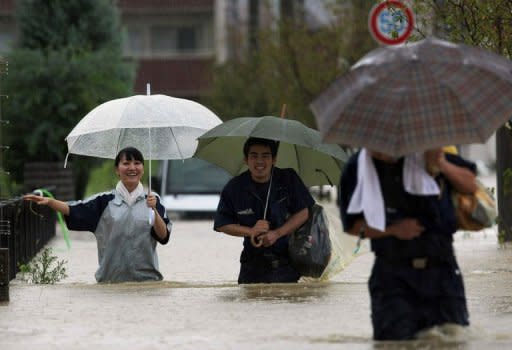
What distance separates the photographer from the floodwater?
29.8ft

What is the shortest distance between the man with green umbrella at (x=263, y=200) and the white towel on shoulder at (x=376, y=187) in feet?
12.2

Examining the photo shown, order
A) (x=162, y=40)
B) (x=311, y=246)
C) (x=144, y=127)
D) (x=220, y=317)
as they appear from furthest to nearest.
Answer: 1. (x=162, y=40)
2. (x=144, y=127)
3. (x=311, y=246)
4. (x=220, y=317)

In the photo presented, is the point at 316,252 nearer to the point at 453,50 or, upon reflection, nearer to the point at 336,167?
the point at 336,167

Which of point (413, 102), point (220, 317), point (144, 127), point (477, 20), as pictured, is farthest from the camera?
point (477, 20)

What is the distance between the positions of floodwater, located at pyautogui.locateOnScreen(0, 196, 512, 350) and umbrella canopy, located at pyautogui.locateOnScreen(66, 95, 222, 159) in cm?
128

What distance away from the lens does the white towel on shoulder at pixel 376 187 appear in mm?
8148

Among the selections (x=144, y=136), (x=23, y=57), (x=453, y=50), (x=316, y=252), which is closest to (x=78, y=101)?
(x=23, y=57)

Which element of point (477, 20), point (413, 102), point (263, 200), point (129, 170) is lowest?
point (263, 200)

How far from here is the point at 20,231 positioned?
1691 cm

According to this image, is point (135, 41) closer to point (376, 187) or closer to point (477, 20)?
point (477, 20)

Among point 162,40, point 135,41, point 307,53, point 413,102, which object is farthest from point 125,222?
point 162,40

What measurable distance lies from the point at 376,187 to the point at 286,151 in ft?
16.5

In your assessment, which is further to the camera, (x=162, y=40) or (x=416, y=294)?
(x=162, y=40)

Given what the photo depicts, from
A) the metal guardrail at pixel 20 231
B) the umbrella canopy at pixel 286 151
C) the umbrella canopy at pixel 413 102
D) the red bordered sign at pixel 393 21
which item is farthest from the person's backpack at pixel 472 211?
the red bordered sign at pixel 393 21
